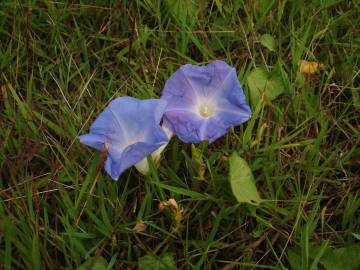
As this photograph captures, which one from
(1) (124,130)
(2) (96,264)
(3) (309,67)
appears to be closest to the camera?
(2) (96,264)

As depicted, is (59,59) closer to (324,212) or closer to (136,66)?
(136,66)

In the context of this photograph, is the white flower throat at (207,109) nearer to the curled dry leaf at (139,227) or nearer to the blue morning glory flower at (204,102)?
the blue morning glory flower at (204,102)

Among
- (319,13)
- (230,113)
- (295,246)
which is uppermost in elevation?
(319,13)

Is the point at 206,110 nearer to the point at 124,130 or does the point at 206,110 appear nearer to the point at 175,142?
the point at 175,142

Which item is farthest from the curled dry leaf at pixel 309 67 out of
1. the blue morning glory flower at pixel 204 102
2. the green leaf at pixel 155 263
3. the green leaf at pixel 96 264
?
the green leaf at pixel 96 264

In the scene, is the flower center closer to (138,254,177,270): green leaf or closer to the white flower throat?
the white flower throat

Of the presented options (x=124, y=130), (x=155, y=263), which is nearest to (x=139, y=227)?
(x=155, y=263)

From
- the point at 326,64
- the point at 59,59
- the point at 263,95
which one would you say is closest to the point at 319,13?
the point at 326,64
